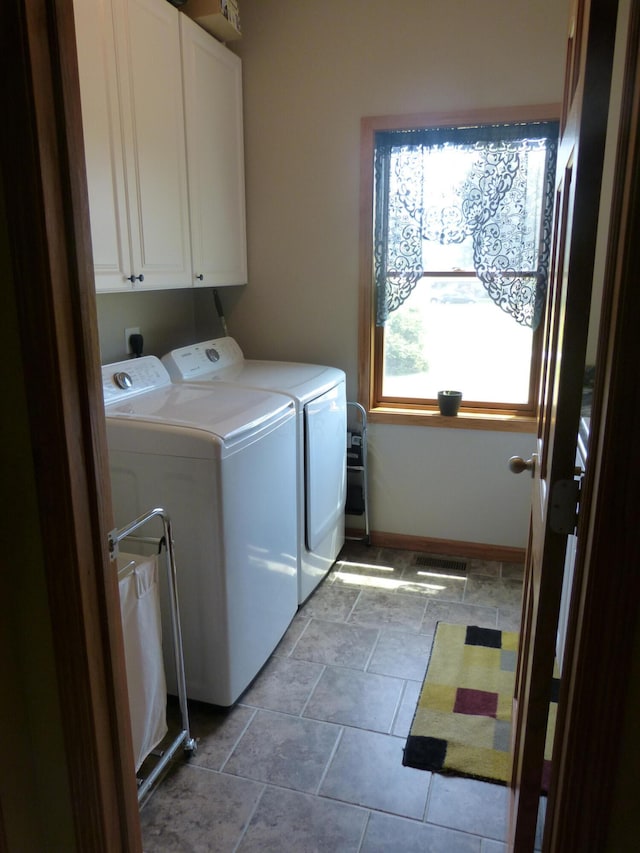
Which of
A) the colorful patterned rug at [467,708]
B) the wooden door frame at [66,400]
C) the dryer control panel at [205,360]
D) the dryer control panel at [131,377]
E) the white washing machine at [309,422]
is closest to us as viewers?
the wooden door frame at [66,400]

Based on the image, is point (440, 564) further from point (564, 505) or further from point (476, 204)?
point (564, 505)

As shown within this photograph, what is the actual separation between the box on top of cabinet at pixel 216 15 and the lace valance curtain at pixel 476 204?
0.83 metres

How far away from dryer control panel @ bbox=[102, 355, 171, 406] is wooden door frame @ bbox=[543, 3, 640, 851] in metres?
1.78

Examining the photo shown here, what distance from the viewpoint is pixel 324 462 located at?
115 inches

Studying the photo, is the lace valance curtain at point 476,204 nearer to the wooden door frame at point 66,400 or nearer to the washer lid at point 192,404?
the washer lid at point 192,404

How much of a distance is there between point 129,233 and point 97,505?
60.5 inches

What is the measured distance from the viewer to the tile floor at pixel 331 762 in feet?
5.73

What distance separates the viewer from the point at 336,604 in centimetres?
293

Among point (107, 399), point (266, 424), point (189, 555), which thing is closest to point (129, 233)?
point (107, 399)

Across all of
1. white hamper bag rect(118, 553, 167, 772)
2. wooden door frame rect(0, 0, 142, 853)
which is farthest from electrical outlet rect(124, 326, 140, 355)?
wooden door frame rect(0, 0, 142, 853)

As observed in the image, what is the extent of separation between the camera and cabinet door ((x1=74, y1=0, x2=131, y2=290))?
205cm

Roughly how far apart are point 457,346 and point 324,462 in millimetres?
970

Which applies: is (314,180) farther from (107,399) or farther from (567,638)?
(567,638)

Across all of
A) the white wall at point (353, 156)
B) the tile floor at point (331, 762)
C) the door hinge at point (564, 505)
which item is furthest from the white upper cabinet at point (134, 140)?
the door hinge at point (564, 505)
